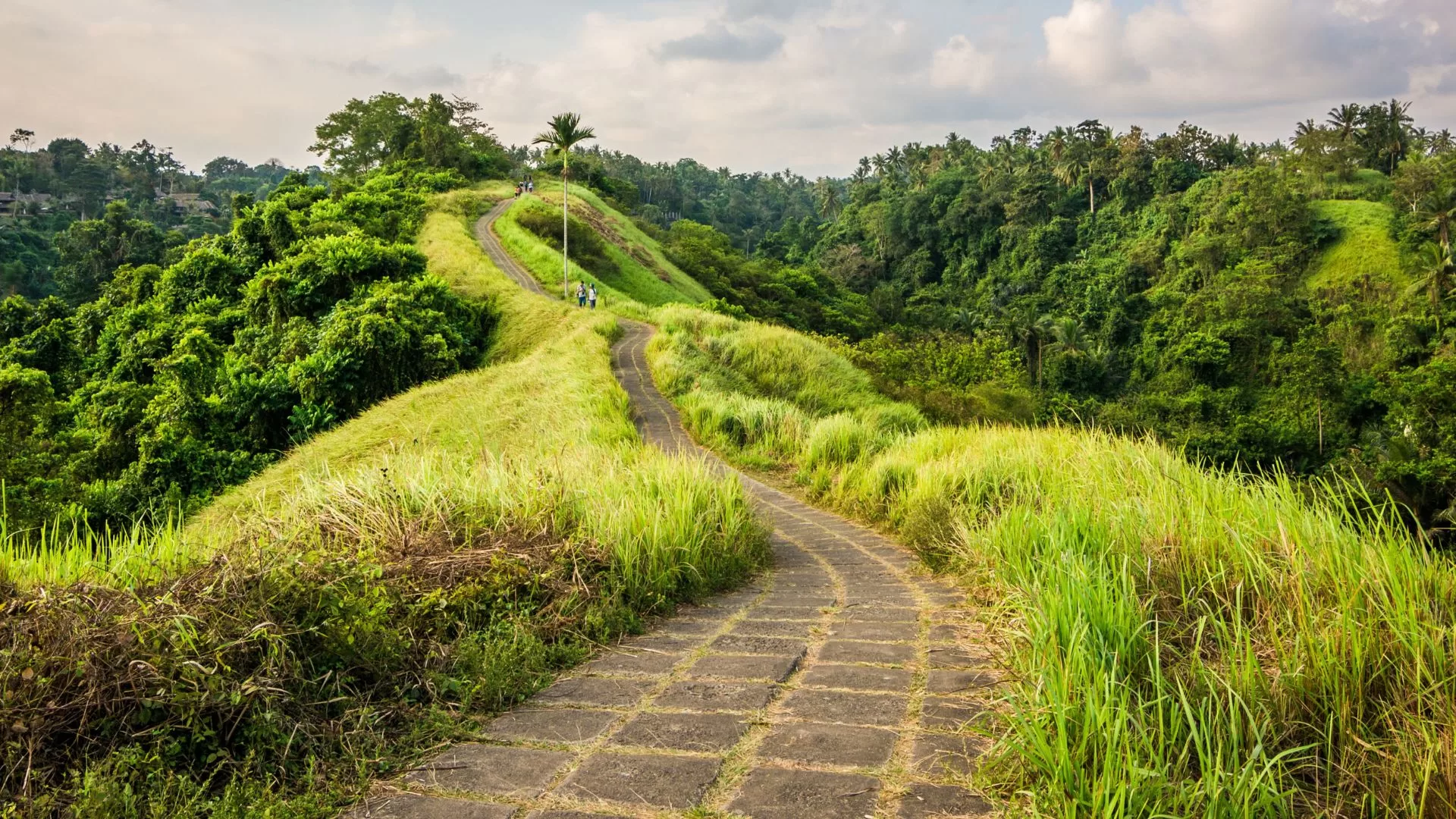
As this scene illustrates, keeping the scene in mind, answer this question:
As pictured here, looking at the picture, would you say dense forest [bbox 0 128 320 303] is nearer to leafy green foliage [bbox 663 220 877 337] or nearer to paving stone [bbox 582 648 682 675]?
leafy green foliage [bbox 663 220 877 337]

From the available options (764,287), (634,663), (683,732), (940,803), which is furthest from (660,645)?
(764,287)

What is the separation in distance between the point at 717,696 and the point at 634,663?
533mm

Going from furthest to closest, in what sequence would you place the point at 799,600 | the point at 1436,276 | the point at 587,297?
the point at 1436,276 < the point at 587,297 < the point at 799,600

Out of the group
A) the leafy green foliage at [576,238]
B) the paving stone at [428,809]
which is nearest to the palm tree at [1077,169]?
the leafy green foliage at [576,238]

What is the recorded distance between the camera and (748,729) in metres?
2.49

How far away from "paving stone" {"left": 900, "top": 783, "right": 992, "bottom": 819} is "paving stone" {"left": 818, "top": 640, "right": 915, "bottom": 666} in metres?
0.95

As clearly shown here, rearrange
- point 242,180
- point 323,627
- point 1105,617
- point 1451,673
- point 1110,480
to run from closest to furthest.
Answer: point 1451,673
point 1105,617
point 323,627
point 1110,480
point 242,180

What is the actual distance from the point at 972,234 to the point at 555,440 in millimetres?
71013

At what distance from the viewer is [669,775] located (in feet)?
7.27

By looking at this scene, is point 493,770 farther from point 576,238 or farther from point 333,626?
point 576,238

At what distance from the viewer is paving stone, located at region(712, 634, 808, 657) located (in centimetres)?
323

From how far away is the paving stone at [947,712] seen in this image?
8.09 feet

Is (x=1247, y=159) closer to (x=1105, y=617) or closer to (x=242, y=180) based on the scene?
(x=1105, y=617)

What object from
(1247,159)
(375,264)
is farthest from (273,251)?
(1247,159)
